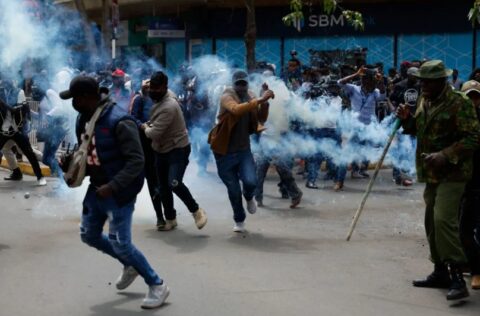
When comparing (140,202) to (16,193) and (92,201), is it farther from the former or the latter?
(92,201)

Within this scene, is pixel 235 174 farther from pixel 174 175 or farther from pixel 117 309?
pixel 117 309

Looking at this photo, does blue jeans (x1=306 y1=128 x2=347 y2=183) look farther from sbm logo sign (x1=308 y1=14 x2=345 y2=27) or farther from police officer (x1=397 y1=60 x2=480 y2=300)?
sbm logo sign (x1=308 y1=14 x2=345 y2=27)

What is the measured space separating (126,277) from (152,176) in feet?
8.70

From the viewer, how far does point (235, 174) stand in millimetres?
8070

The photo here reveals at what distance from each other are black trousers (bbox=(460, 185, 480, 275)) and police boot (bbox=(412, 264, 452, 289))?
9.2 inches

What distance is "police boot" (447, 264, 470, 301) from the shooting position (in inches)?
221

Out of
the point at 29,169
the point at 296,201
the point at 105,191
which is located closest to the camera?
the point at 105,191

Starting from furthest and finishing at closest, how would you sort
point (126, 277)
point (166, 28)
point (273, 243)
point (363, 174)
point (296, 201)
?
point (166, 28)
point (363, 174)
point (296, 201)
point (273, 243)
point (126, 277)

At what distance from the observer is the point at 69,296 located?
5805 millimetres


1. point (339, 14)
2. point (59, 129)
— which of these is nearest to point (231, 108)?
point (59, 129)

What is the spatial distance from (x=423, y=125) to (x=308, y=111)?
5720 mm

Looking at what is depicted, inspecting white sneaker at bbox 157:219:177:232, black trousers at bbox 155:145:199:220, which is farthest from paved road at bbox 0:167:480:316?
black trousers at bbox 155:145:199:220

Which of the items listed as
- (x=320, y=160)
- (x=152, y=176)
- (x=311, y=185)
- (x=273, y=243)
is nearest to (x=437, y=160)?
(x=273, y=243)

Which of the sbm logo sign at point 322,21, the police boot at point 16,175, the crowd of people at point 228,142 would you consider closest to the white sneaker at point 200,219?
the crowd of people at point 228,142
